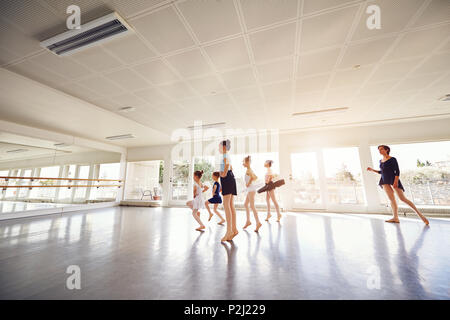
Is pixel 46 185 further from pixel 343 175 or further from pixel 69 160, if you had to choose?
pixel 343 175

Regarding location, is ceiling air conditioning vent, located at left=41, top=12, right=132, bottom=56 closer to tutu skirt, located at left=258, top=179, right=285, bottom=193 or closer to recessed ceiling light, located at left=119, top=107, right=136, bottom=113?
recessed ceiling light, located at left=119, top=107, right=136, bottom=113

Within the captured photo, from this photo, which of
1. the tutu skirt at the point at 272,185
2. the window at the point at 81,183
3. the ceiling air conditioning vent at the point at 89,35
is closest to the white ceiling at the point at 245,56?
the ceiling air conditioning vent at the point at 89,35

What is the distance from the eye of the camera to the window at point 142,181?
8650mm

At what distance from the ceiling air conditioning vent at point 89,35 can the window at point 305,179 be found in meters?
6.00

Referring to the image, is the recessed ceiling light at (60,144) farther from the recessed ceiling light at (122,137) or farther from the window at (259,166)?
the window at (259,166)

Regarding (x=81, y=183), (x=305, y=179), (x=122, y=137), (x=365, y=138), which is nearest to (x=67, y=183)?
(x=81, y=183)

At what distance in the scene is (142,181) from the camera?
30.7 feet

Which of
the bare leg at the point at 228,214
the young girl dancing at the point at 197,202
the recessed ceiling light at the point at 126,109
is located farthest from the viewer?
the recessed ceiling light at the point at 126,109

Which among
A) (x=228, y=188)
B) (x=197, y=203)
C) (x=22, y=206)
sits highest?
(x=228, y=188)

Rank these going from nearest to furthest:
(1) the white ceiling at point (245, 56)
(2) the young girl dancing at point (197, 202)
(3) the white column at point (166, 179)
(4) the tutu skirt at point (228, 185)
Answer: (1) the white ceiling at point (245, 56)
(4) the tutu skirt at point (228, 185)
(2) the young girl dancing at point (197, 202)
(3) the white column at point (166, 179)

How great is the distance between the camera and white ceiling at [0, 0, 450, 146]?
6.36ft

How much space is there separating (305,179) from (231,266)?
5.34 m
